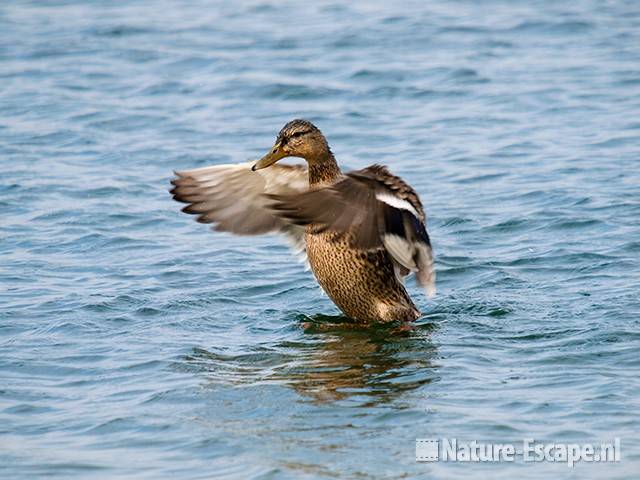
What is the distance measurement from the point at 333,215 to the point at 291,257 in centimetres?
331

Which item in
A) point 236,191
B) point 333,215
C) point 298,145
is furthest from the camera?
point 236,191

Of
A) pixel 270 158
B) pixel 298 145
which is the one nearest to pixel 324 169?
pixel 298 145

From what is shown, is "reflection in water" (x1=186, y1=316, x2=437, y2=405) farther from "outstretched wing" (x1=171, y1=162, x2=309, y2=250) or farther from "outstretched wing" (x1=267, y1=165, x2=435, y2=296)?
"outstretched wing" (x1=171, y1=162, x2=309, y2=250)

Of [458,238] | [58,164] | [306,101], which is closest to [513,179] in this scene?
[458,238]

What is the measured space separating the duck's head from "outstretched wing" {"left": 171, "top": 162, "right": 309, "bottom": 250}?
36cm

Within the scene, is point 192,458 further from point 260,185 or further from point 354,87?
point 354,87

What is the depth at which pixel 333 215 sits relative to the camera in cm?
733

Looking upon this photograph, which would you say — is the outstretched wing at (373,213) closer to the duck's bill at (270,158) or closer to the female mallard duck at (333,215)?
the female mallard duck at (333,215)

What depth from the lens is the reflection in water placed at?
23.9 feet

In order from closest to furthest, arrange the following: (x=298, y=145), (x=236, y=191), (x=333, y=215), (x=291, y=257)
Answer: (x=333, y=215)
(x=298, y=145)
(x=236, y=191)
(x=291, y=257)

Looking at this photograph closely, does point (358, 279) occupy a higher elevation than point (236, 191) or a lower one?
lower

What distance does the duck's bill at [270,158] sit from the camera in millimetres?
8367

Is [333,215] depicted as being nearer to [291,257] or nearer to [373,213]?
[373,213]

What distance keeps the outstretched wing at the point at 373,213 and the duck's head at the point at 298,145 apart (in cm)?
73
